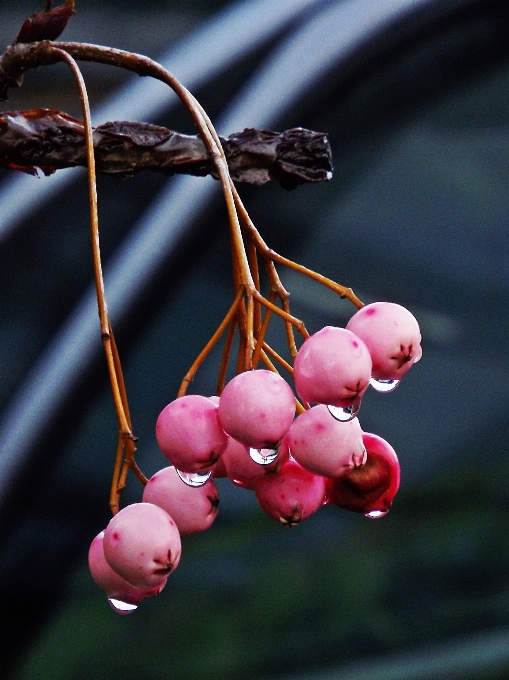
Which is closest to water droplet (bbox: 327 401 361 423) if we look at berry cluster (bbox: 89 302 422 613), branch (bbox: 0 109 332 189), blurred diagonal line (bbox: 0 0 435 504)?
berry cluster (bbox: 89 302 422 613)

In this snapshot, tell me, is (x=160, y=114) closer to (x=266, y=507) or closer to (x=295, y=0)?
(x=295, y=0)

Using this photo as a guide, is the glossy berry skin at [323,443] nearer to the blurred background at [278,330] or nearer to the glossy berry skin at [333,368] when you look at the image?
the glossy berry skin at [333,368]

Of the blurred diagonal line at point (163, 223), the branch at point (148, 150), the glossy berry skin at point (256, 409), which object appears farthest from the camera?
the blurred diagonal line at point (163, 223)

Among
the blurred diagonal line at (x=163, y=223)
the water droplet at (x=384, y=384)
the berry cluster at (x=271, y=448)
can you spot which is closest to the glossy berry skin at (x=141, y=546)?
the berry cluster at (x=271, y=448)

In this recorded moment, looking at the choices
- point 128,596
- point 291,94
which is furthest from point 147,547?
point 291,94

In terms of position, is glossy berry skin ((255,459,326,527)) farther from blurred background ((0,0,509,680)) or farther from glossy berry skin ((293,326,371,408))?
blurred background ((0,0,509,680))

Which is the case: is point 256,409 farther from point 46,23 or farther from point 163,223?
point 163,223
